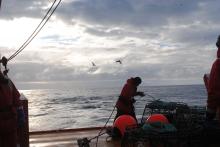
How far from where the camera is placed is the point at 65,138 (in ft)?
31.9

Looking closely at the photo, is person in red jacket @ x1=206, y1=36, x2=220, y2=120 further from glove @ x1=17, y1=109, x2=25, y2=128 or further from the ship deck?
the ship deck

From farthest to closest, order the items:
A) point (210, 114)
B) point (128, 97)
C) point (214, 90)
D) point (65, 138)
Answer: point (128, 97)
point (65, 138)
point (210, 114)
point (214, 90)

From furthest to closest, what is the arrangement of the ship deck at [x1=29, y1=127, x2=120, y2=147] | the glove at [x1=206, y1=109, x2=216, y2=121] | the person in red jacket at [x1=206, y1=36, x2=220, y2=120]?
the ship deck at [x1=29, y1=127, x2=120, y2=147] < the glove at [x1=206, y1=109, x2=216, y2=121] < the person in red jacket at [x1=206, y1=36, x2=220, y2=120]

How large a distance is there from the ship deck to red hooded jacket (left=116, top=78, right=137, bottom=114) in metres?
0.85

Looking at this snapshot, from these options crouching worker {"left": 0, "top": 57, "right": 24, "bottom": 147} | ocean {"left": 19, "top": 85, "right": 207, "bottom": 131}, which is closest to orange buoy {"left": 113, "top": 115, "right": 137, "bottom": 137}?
crouching worker {"left": 0, "top": 57, "right": 24, "bottom": 147}

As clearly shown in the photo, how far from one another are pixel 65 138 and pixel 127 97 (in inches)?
71.7

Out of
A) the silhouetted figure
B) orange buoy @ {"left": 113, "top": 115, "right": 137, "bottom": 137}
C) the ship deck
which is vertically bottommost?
the ship deck

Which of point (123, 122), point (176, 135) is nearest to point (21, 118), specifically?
point (176, 135)

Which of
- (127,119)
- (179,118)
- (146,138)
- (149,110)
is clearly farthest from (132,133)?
(149,110)

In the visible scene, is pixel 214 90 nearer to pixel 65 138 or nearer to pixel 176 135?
pixel 176 135

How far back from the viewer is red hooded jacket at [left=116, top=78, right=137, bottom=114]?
9.99 metres

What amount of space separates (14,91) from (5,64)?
545mm

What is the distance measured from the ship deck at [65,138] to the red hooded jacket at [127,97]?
853mm

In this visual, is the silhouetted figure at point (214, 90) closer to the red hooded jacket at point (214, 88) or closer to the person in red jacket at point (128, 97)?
the red hooded jacket at point (214, 88)
